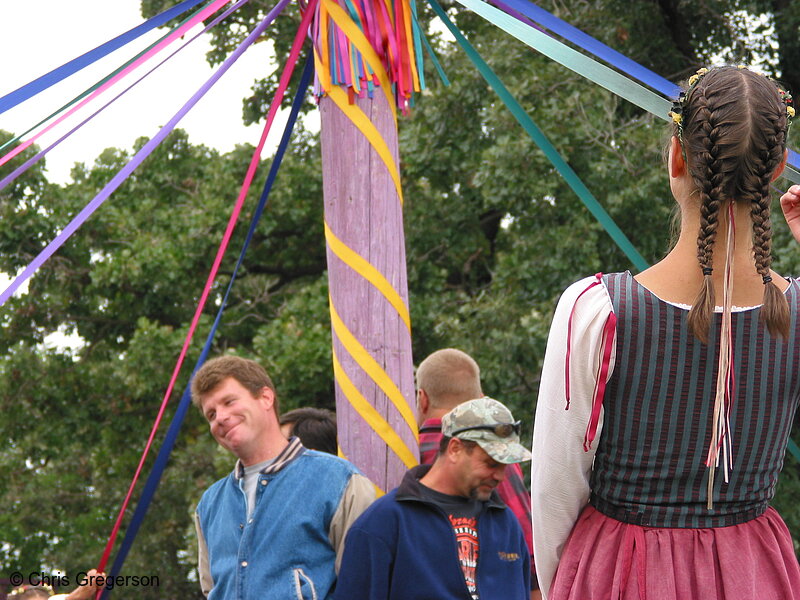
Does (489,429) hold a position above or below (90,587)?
above

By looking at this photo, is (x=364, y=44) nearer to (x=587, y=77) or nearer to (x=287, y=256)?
(x=587, y=77)

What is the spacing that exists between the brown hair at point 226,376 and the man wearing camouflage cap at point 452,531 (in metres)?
0.50

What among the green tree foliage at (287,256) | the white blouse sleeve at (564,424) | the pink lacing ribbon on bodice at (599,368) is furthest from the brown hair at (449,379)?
the green tree foliage at (287,256)

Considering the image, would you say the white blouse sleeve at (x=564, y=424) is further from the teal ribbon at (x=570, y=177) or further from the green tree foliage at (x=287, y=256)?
the green tree foliage at (x=287, y=256)

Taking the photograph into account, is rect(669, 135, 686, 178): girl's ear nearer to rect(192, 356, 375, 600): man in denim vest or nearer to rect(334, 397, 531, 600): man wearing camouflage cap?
rect(334, 397, 531, 600): man wearing camouflage cap

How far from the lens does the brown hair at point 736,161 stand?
174cm

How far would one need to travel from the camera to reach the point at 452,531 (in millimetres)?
3213

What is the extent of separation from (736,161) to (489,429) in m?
1.79

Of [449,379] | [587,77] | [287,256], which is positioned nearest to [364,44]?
[587,77]

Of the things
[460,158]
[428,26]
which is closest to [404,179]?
[460,158]

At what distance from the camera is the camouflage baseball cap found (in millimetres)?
3367

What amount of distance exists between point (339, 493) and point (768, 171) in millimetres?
1731

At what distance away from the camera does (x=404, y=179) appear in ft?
29.4

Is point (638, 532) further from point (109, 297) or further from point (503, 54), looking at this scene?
point (109, 297)
